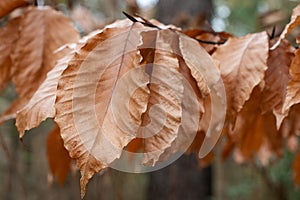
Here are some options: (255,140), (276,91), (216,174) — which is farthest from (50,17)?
(216,174)

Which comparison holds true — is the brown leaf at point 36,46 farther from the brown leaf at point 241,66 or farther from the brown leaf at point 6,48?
the brown leaf at point 241,66

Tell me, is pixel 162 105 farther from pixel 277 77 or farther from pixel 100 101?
pixel 277 77

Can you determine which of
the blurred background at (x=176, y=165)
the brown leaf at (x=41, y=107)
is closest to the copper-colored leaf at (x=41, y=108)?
the brown leaf at (x=41, y=107)

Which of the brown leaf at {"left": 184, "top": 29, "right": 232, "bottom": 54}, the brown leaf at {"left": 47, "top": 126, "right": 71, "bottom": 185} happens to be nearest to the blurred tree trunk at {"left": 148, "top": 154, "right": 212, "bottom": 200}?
the brown leaf at {"left": 47, "top": 126, "right": 71, "bottom": 185}

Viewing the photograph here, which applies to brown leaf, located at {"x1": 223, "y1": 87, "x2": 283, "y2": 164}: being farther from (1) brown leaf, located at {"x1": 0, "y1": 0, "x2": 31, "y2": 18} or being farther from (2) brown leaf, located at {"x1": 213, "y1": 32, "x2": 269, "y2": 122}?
(1) brown leaf, located at {"x1": 0, "y1": 0, "x2": 31, "y2": 18}

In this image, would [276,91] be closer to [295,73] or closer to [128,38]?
[295,73]
